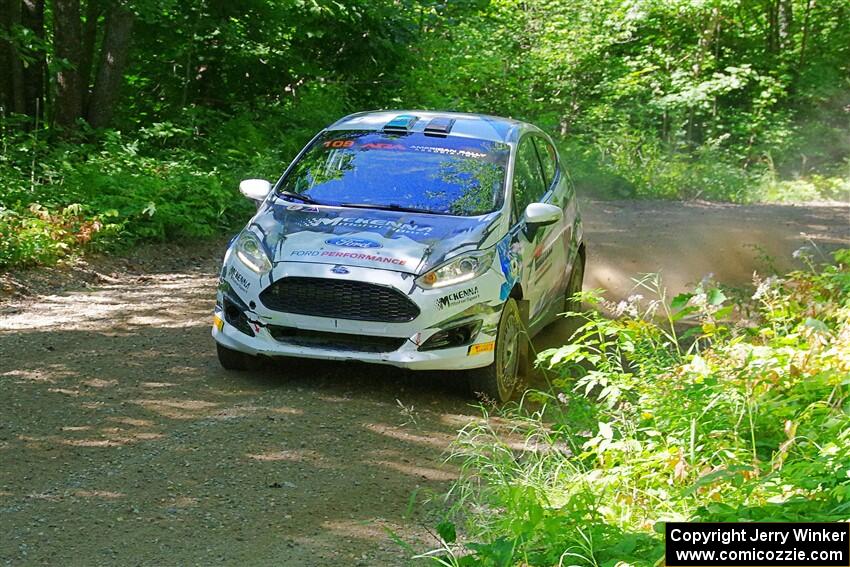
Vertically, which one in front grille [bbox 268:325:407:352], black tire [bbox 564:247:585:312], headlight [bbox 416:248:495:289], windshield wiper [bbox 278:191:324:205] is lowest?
black tire [bbox 564:247:585:312]

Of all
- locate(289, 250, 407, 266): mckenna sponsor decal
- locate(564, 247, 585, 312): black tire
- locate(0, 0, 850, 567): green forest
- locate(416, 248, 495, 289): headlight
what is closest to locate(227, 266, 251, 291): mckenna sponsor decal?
locate(289, 250, 407, 266): mckenna sponsor decal

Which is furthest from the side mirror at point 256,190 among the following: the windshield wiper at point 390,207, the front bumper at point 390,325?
the front bumper at point 390,325

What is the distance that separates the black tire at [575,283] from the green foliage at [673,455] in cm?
327

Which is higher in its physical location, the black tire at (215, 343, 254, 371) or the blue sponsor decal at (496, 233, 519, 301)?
the blue sponsor decal at (496, 233, 519, 301)

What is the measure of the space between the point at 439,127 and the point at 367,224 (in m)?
1.52

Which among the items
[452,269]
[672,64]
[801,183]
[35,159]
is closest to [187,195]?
[35,159]

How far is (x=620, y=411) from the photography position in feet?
18.8

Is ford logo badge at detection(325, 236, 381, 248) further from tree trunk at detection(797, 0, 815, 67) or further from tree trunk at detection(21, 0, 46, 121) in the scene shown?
tree trunk at detection(797, 0, 815, 67)

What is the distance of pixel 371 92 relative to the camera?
65.3 ft

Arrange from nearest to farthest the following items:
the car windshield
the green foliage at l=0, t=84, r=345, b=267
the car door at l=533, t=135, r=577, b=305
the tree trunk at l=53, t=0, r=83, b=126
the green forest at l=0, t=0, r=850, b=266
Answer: the car windshield
the car door at l=533, t=135, r=577, b=305
the green foliage at l=0, t=84, r=345, b=267
the green forest at l=0, t=0, r=850, b=266
the tree trunk at l=53, t=0, r=83, b=126

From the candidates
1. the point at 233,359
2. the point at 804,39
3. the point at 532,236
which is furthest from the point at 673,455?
the point at 804,39

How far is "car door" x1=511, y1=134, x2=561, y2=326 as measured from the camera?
8.23 meters

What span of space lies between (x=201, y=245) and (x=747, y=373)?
9296mm

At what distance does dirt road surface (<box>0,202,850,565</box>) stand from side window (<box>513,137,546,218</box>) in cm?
148
